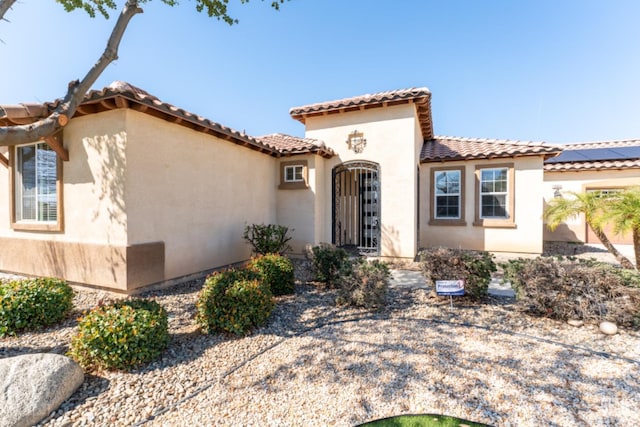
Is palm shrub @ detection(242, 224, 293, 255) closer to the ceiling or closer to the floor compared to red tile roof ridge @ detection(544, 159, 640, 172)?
closer to the floor

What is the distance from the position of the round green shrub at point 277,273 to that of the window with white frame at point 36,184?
545cm

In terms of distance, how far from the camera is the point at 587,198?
224 inches

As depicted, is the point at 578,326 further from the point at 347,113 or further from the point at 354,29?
the point at 354,29

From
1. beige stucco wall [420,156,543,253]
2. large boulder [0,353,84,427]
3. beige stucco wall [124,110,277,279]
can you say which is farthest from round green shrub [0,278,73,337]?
beige stucco wall [420,156,543,253]

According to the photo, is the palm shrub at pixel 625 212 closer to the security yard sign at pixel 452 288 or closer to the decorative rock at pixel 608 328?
the decorative rock at pixel 608 328

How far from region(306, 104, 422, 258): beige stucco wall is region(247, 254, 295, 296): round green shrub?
4027 mm

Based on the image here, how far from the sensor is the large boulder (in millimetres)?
2521

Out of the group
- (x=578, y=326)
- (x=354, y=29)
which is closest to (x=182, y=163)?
(x=354, y=29)

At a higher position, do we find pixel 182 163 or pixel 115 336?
pixel 182 163

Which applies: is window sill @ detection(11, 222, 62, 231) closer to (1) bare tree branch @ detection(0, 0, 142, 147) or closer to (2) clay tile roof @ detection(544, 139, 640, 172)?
(1) bare tree branch @ detection(0, 0, 142, 147)

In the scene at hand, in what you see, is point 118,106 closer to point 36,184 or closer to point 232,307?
point 36,184

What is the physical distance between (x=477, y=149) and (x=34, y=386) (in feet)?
42.5

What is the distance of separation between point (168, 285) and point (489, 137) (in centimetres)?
1331

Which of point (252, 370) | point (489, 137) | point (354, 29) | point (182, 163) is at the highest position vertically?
point (354, 29)
